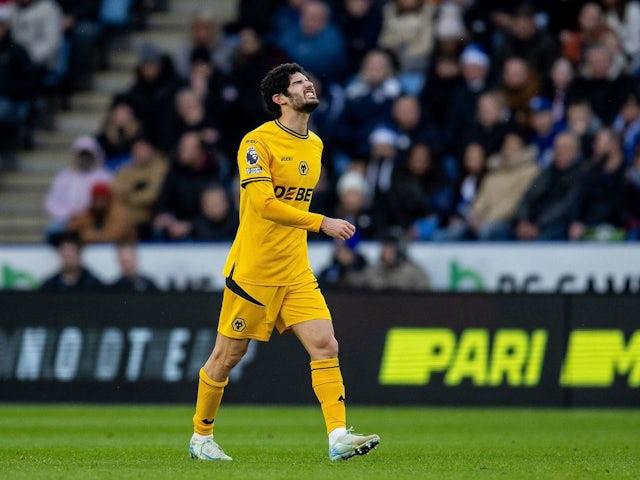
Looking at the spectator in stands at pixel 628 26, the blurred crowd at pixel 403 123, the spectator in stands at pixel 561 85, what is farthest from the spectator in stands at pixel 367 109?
the spectator in stands at pixel 628 26

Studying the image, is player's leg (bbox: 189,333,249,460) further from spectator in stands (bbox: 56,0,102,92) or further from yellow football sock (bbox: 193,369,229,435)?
spectator in stands (bbox: 56,0,102,92)

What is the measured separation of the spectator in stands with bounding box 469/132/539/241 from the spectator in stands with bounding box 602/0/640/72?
208 cm

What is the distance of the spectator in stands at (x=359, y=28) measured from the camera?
1950cm

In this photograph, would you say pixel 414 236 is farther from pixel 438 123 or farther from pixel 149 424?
pixel 149 424

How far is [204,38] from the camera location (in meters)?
20.4

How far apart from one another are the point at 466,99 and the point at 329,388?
9688 mm

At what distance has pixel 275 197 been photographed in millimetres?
8891

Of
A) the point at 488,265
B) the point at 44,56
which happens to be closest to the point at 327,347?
the point at 488,265

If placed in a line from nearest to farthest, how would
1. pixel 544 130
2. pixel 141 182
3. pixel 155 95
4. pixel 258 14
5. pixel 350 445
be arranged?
pixel 350 445 < pixel 544 130 < pixel 141 182 < pixel 155 95 < pixel 258 14

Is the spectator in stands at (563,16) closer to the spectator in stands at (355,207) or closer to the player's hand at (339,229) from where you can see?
the spectator in stands at (355,207)

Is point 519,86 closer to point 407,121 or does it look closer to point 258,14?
point 407,121

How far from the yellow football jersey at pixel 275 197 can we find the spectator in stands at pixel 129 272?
8.06 metres

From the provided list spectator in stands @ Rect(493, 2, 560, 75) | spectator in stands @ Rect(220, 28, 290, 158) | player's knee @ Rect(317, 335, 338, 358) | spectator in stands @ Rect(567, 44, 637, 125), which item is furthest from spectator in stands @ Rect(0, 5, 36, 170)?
player's knee @ Rect(317, 335, 338, 358)

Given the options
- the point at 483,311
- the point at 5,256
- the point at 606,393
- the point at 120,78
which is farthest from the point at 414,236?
the point at 120,78
